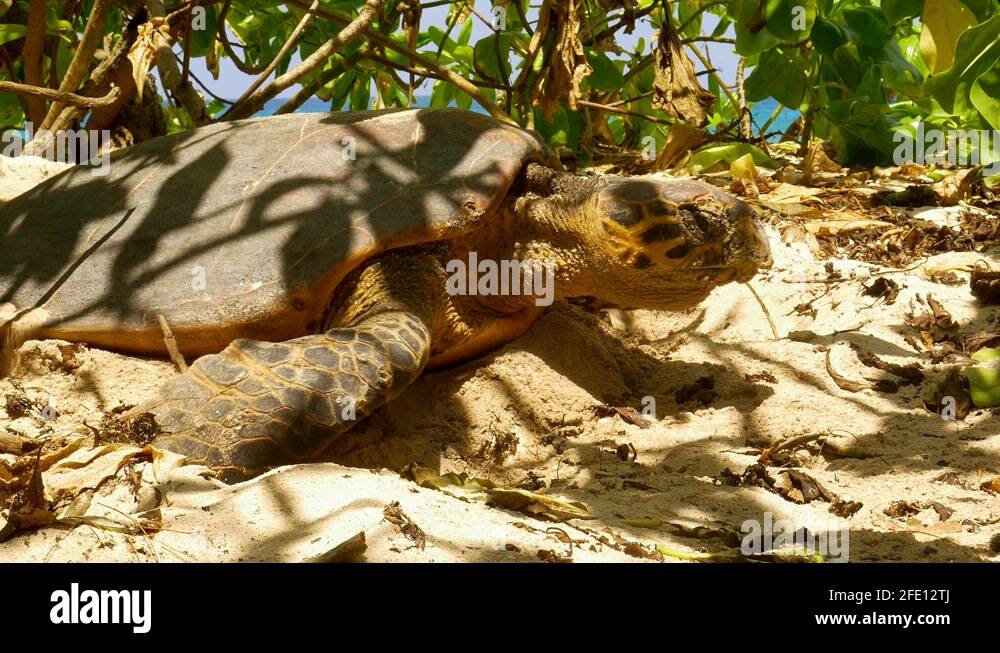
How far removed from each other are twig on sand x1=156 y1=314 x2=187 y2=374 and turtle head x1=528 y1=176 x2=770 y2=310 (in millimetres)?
1519

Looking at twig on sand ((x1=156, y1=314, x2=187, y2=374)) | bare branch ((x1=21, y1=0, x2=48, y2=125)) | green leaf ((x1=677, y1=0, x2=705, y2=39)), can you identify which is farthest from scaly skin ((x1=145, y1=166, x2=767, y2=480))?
green leaf ((x1=677, y1=0, x2=705, y2=39))

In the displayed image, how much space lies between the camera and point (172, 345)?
3.08m

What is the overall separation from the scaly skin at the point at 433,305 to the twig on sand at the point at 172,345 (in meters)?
0.38

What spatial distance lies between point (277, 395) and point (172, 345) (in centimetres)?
67

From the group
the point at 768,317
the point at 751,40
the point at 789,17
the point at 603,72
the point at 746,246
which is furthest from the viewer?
the point at 603,72

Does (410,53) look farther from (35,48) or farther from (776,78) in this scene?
(776,78)

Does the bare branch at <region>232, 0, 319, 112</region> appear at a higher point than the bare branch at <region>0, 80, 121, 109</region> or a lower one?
higher

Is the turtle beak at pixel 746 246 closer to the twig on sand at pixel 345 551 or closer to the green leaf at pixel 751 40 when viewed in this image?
the green leaf at pixel 751 40

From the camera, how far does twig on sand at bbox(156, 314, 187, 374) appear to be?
3.06 m

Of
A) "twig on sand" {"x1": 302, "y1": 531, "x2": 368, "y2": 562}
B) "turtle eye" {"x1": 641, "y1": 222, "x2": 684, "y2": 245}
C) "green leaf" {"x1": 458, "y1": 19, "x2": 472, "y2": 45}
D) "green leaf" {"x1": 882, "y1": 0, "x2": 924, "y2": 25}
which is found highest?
"green leaf" {"x1": 458, "y1": 19, "x2": 472, "y2": 45}

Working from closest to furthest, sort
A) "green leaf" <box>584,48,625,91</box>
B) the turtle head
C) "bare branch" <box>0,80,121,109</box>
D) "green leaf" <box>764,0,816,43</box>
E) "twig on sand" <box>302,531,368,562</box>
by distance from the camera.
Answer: "twig on sand" <box>302,531,368,562</box>, the turtle head, "bare branch" <box>0,80,121,109</box>, "green leaf" <box>764,0,816,43</box>, "green leaf" <box>584,48,625,91</box>

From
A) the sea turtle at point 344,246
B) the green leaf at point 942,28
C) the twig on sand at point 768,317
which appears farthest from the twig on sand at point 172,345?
the green leaf at point 942,28

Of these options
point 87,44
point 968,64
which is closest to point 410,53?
point 87,44

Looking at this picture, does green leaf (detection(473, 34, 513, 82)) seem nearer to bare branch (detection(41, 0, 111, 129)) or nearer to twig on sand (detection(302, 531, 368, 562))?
bare branch (detection(41, 0, 111, 129))
